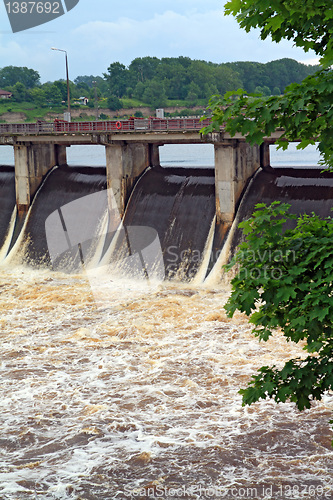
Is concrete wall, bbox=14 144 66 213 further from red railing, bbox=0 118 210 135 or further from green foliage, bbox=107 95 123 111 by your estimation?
green foliage, bbox=107 95 123 111

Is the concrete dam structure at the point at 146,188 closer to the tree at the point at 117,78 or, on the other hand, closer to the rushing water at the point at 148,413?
the rushing water at the point at 148,413

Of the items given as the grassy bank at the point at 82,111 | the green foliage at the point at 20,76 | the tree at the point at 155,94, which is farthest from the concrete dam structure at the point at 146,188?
the green foliage at the point at 20,76

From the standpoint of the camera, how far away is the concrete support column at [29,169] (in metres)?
36.8

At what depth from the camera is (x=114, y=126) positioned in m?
34.1

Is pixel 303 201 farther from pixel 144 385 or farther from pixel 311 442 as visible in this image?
pixel 311 442

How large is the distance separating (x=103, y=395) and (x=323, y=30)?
1232 centimetres

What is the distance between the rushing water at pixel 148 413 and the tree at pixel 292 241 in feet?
18.3

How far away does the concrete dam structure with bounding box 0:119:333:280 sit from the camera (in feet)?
93.6

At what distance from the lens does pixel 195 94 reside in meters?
112

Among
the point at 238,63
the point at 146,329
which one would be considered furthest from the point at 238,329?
the point at 238,63

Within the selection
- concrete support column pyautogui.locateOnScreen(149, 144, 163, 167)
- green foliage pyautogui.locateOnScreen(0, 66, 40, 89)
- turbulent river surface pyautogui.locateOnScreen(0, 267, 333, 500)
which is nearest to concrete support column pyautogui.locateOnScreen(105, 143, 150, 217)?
concrete support column pyautogui.locateOnScreen(149, 144, 163, 167)

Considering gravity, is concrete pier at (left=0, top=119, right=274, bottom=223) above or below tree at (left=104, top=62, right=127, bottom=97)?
below

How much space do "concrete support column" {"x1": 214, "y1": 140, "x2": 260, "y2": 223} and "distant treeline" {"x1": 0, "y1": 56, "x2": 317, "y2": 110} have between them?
84.2 metres

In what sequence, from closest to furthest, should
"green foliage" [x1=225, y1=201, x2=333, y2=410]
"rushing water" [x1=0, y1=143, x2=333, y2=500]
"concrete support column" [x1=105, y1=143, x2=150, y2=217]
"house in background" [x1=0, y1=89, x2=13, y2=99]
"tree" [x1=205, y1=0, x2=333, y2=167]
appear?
1. "tree" [x1=205, y1=0, x2=333, y2=167]
2. "green foliage" [x1=225, y1=201, x2=333, y2=410]
3. "rushing water" [x1=0, y1=143, x2=333, y2=500]
4. "concrete support column" [x1=105, y1=143, x2=150, y2=217]
5. "house in background" [x1=0, y1=89, x2=13, y2=99]
